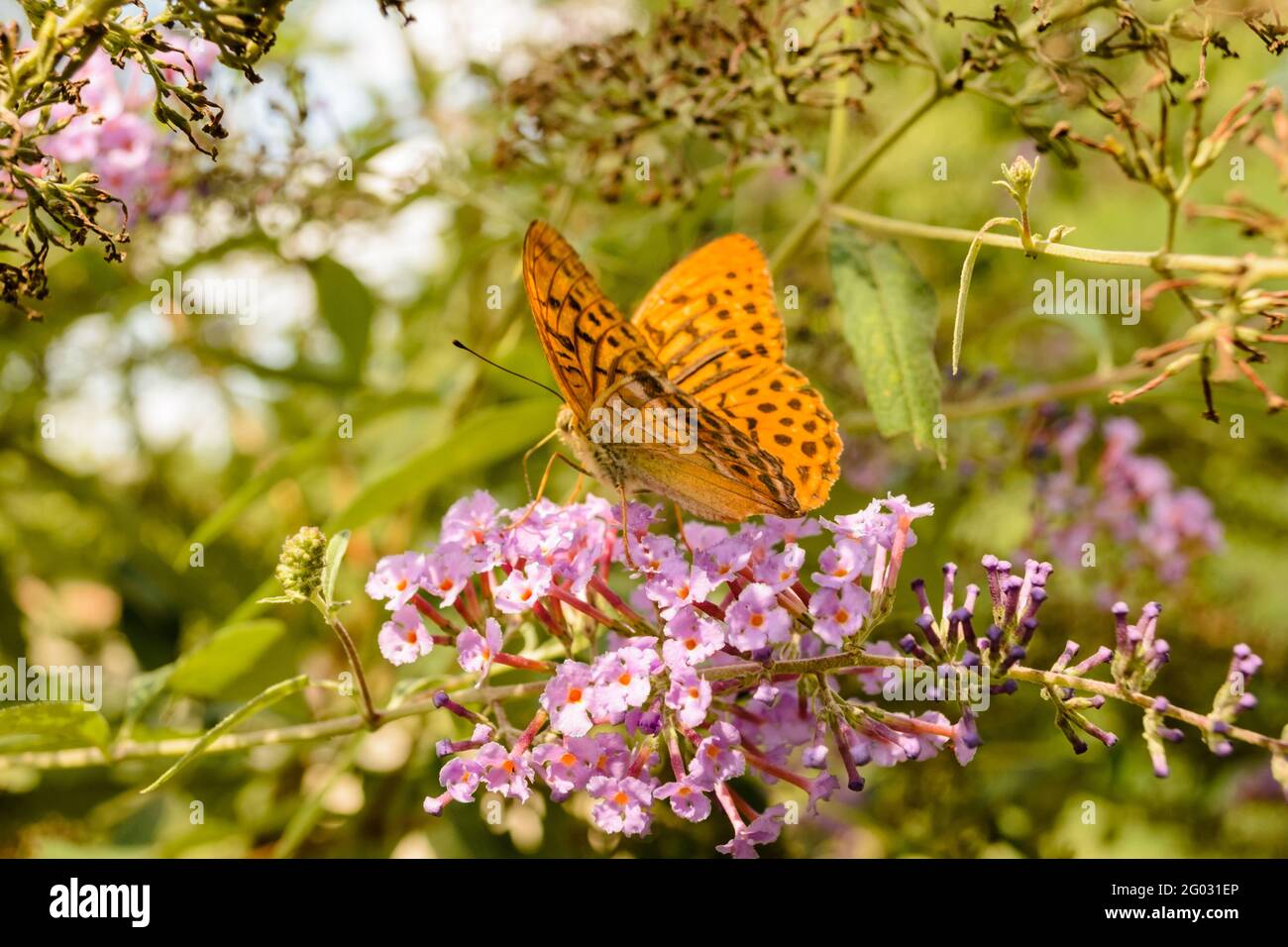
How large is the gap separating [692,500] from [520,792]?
526mm

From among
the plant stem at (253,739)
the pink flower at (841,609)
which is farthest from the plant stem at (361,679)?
the pink flower at (841,609)

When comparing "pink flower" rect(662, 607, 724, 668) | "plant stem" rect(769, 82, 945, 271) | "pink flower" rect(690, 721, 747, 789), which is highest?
"plant stem" rect(769, 82, 945, 271)

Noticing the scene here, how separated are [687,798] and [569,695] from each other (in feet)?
0.69

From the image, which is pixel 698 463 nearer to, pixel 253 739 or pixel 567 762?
pixel 567 762

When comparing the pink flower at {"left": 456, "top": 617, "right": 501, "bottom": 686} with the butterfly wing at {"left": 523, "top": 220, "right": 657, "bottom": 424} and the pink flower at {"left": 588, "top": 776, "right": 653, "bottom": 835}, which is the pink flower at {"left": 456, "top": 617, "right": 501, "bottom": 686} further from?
the butterfly wing at {"left": 523, "top": 220, "right": 657, "bottom": 424}

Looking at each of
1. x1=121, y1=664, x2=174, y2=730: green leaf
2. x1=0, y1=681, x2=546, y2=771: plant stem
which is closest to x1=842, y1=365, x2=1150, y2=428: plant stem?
x1=0, y1=681, x2=546, y2=771: plant stem

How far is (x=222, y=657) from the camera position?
6.16 feet

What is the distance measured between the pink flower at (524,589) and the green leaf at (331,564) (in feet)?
0.74

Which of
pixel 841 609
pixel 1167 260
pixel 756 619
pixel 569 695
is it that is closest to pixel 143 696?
pixel 569 695

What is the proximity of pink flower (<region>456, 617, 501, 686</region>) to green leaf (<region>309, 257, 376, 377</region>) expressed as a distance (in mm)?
1300

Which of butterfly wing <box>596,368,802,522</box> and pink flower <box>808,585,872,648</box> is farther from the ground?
butterfly wing <box>596,368,802,522</box>

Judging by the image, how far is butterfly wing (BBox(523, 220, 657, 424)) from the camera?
1.56 meters
